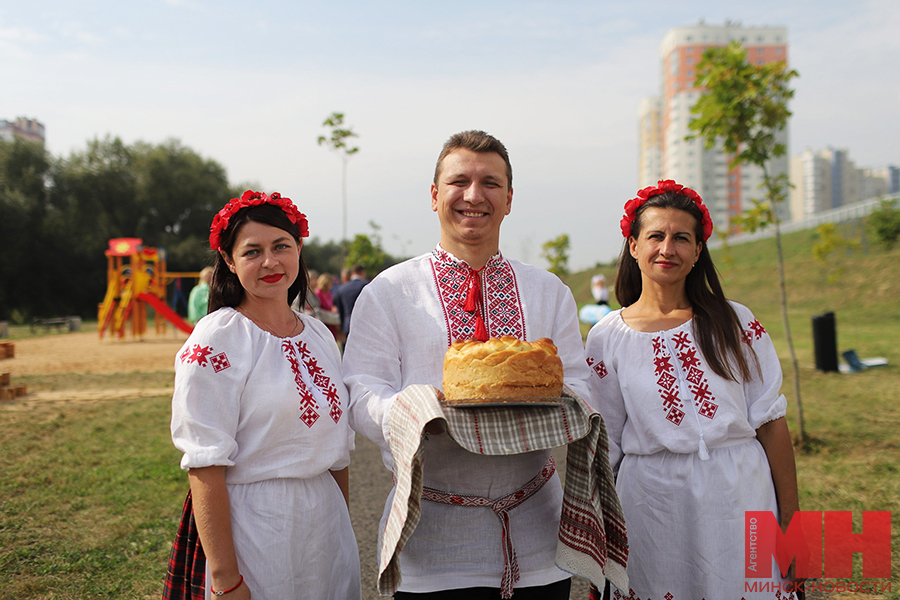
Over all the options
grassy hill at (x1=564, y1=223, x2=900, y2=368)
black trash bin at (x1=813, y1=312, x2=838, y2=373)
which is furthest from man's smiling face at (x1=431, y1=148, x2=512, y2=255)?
grassy hill at (x1=564, y1=223, x2=900, y2=368)

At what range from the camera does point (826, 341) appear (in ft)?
35.2

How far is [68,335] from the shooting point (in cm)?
2341

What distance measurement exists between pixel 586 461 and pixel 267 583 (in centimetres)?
117

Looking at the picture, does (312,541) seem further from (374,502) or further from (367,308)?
(374,502)

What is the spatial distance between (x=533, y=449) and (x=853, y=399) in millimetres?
8978

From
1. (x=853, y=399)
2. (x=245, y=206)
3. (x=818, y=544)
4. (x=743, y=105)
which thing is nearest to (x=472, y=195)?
(x=245, y=206)

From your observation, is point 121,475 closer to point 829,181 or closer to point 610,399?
point 610,399

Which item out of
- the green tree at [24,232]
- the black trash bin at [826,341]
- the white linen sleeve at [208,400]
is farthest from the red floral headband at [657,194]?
the green tree at [24,232]

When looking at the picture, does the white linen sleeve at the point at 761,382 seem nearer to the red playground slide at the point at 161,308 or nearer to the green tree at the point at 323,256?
the red playground slide at the point at 161,308

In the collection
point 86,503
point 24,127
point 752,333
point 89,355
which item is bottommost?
point 86,503

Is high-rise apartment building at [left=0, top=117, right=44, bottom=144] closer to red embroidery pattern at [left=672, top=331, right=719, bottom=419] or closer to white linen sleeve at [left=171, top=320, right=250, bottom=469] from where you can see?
white linen sleeve at [left=171, top=320, right=250, bottom=469]

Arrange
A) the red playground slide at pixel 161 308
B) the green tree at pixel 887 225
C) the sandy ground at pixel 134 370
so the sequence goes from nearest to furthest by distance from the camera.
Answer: the sandy ground at pixel 134 370 < the red playground slide at pixel 161 308 < the green tree at pixel 887 225

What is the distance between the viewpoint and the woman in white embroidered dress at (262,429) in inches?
80.5

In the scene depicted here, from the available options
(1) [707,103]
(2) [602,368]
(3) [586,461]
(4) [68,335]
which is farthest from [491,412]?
(4) [68,335]
